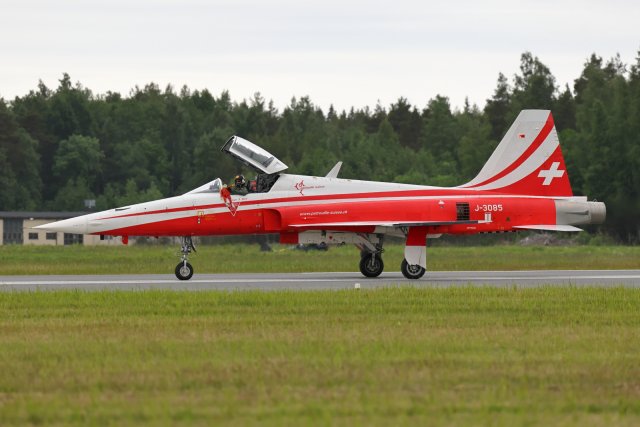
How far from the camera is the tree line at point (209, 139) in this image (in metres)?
93.8

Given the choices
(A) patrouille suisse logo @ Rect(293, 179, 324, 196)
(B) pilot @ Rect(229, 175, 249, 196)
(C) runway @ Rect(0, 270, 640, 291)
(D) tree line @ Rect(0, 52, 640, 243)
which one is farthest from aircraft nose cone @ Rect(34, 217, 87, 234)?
(D) tree line @ Rect(0, 52, 640, 243)

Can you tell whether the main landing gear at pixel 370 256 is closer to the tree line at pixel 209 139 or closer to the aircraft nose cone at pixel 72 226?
the aircraft nose cone at pixel 72 226

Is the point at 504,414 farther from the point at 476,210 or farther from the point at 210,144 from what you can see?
the point at 210,144

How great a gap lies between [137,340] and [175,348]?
2.90 ft

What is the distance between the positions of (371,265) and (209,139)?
80.0 meters

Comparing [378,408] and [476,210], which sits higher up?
[476,210]

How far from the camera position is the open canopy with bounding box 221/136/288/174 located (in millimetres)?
26016

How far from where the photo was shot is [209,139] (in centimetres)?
10556

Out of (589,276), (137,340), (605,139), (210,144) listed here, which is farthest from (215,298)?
(210,144)

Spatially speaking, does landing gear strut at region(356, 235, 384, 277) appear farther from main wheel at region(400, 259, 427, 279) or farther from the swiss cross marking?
the swiss cross marking

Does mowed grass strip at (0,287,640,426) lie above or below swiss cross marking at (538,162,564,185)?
below

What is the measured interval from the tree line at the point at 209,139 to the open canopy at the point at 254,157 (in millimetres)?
51710

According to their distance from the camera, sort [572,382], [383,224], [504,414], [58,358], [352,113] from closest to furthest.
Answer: [504,414], [572,382], [58,358], [383,224], [352,113]

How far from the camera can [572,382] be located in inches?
420
